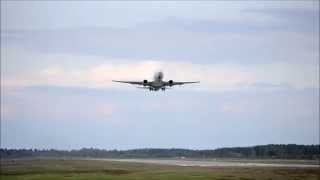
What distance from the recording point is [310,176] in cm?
9756

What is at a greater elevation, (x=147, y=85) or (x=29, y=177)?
(x=147, y=85)

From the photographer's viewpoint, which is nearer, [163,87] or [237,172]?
[163,87]

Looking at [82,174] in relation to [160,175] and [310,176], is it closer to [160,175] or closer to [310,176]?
[160,175]

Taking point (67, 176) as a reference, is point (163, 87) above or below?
above

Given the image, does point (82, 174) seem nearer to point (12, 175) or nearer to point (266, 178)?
point (12, 175)

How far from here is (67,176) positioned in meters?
96.3

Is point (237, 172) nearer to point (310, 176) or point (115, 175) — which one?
point (310, 176)

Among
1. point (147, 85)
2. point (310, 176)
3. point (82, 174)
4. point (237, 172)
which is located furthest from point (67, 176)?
point (310, 176)

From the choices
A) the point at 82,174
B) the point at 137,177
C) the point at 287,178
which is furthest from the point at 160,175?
the point at 287,178

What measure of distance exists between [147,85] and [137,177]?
1316 cm

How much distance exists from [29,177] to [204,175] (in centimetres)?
2528

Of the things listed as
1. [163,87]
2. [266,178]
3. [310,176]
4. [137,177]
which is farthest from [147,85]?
[310,176]

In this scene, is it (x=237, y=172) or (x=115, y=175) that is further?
(x=237, y=172)

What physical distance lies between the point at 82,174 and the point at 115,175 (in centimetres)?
582
